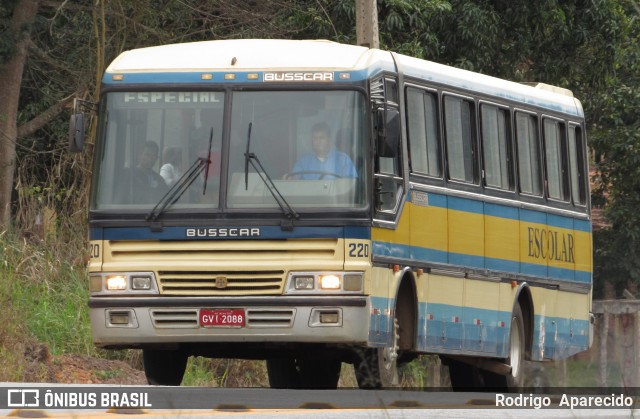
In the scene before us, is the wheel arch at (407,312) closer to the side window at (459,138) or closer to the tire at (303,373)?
the side window at (459,138)

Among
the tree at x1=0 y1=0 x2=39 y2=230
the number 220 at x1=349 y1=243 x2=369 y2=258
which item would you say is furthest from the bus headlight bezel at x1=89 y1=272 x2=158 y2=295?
the tree at x1=0 y1=0 x2=39 y2=230

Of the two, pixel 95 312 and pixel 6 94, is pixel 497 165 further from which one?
pixel 6 94

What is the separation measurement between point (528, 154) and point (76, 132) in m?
5.35

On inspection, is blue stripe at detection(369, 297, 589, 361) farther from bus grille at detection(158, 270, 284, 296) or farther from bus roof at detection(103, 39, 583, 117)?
bus roof at detection(103, 39, 583, 117)

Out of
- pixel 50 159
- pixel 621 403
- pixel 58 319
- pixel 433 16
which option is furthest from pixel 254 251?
pixel 50 159

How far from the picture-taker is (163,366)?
15.3 metres

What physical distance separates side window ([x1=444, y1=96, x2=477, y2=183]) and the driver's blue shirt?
7.58 ft

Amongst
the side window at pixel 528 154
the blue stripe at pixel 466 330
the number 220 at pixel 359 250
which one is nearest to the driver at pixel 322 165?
the number 220 at pixel 359 250

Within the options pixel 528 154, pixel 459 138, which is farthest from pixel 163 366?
pixel 528 154

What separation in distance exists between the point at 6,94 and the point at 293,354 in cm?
1363

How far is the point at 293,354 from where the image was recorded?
15.0m

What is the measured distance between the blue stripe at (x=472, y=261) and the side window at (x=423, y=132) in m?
0.72

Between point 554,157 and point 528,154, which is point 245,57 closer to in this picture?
point 528,154

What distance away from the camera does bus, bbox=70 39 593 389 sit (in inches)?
542
